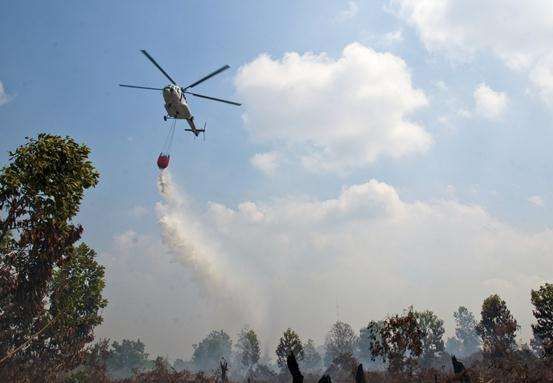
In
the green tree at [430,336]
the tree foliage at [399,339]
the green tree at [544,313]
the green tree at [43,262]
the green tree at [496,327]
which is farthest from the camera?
the green tree at [430,336]

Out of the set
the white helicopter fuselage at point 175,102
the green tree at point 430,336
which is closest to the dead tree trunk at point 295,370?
the white helicopter fuselage at point 175,102

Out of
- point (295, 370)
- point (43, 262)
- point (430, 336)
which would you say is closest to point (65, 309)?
point (43, 262)

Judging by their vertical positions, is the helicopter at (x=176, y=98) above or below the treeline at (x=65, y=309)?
above

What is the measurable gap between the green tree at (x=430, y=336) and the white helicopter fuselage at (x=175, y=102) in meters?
62.4

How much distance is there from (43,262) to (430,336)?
75502 millimetres

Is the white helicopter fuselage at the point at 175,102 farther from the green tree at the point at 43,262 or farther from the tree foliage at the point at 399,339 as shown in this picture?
the tree foliage at the point at 399,339

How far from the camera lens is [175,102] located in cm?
2970

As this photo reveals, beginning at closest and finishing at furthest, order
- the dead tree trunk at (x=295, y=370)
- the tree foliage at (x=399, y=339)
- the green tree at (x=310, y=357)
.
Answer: the dead tree trunk at (x=295, y=370) → the tree foliage at (x=399, y=339) → the green tree at (x=310, y=357)

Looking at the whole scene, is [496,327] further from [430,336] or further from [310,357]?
[310,357]

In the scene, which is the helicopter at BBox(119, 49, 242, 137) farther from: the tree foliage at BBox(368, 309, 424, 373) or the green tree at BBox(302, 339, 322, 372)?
the green tree at BBox(302, 339, 322, 372)

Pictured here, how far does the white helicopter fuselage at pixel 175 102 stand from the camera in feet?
95.8

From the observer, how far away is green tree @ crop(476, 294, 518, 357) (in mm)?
46219

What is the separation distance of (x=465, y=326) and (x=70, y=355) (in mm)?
187278

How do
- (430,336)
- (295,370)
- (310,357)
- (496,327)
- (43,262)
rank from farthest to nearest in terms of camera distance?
(310,357), (430,336), (496,327), (43,262), (295,370)
